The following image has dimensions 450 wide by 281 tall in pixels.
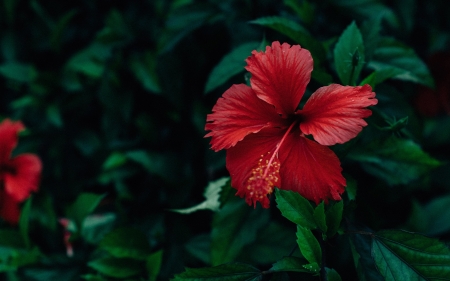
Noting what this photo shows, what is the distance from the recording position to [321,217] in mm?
790

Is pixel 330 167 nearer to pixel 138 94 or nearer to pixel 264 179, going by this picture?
pixel 264 179

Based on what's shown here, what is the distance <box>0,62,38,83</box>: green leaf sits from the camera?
1846 millimetres

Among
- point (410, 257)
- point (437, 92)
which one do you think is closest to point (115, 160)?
point (410, 257)

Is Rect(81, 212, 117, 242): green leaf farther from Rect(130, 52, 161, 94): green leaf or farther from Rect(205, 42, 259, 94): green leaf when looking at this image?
Rect(205, 42, 259, 94): green leaf

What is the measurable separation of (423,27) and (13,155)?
63.7 inches

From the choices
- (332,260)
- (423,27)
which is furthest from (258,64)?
(423,27)

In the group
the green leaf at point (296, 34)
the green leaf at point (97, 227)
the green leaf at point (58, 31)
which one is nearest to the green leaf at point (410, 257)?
the green leaf at point (296, 34)

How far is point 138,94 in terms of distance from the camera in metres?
1.68

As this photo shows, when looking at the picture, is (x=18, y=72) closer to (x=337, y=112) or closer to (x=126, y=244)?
(x=126, y=244)

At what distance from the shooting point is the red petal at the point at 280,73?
2.76ft

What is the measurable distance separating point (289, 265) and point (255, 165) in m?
0.19

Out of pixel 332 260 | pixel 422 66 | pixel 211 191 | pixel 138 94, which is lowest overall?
pixel 332 260

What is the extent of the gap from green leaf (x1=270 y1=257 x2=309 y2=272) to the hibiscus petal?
11 centimetres

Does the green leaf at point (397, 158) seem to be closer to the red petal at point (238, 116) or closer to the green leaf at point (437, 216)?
the red petal at point (238, 116)
